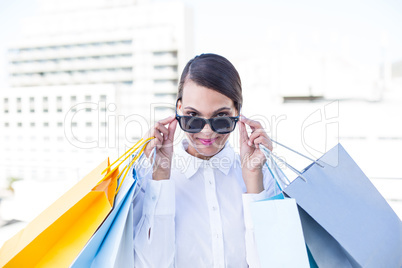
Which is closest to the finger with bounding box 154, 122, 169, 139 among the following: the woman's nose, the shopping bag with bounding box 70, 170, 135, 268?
the woman's nose

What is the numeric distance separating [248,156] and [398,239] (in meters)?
0.40

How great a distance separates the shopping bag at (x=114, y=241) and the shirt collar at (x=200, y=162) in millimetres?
300

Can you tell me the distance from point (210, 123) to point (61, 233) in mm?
458

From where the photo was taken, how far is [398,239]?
1.94ft

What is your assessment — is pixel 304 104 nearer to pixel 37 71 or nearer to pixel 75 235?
pixel 75 235

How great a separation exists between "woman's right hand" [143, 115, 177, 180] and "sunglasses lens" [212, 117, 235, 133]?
0.43ft

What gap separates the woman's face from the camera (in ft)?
2.54

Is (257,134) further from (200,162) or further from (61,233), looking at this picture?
(61,233)

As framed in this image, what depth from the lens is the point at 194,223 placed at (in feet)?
2.55

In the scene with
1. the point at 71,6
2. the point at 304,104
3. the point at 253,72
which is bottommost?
the point at 304,104

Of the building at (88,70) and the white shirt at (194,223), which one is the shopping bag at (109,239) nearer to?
the white shirt at (194,223)

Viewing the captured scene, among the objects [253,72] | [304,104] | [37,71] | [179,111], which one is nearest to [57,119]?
[37,71]

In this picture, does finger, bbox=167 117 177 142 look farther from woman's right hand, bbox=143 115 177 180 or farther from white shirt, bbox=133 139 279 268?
white shirt, bbox=133 139 279 268

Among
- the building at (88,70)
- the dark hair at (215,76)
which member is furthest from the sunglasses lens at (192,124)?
the building at (88,70)
